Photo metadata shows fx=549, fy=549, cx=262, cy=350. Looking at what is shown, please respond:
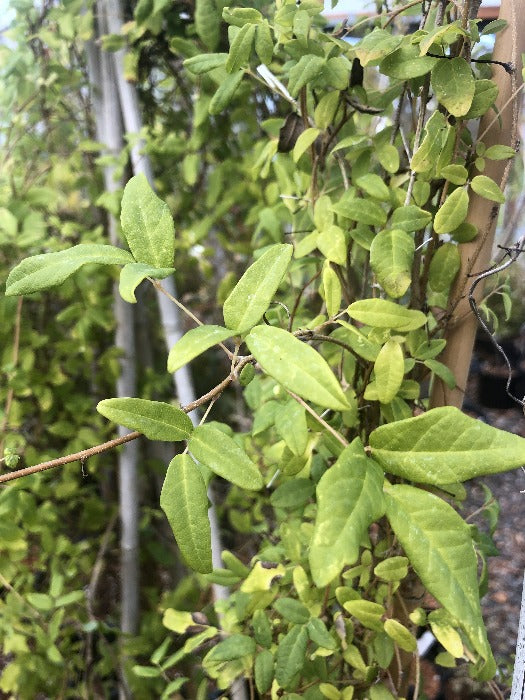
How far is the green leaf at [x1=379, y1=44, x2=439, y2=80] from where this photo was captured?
538 mm

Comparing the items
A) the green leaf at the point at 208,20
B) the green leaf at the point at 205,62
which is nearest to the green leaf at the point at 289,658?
the green leaf at the point at 205,62

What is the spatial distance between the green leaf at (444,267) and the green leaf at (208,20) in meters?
0.54

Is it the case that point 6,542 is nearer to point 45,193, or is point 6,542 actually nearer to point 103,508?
point 103,508

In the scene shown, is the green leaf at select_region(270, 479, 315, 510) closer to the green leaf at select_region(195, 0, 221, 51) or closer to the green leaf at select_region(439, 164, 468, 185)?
the green leaf at select_region(439, 164, 468, 185)

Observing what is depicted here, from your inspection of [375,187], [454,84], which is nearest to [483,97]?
[454,84]

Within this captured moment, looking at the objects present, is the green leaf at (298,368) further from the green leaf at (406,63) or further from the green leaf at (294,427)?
the green leaf at (406,63)

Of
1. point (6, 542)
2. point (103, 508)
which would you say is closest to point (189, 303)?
point (103, 508)

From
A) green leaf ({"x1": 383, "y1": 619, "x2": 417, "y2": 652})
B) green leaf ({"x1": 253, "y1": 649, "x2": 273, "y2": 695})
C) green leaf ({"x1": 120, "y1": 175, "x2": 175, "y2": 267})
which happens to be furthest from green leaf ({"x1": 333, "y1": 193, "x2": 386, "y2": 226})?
green leaf ({"x1": 253, "y1": 649, "x2": 273, "y2": 695})

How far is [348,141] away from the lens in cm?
65

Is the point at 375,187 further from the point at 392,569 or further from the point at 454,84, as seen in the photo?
the point at 392,569

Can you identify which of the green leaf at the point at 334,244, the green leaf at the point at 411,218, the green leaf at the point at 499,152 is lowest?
the green leaf at the point at 334,244

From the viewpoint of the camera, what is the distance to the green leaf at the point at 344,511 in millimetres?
361

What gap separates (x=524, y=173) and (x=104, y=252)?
2.41 feet

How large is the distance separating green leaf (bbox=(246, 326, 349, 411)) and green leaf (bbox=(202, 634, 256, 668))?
49cm
